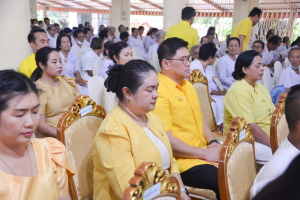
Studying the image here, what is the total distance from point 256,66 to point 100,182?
1.62m

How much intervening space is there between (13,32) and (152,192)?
12.1 feet

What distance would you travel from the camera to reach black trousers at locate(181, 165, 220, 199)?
176 centimetres

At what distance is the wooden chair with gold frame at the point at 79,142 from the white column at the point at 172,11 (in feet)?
16.7

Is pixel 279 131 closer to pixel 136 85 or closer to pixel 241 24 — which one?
pixel 136 85

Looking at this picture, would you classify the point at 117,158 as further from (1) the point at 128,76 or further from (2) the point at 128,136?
(1) the point at 128,76

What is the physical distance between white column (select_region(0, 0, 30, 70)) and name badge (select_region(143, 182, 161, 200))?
355cm

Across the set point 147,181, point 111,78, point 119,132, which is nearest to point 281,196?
point 147,181

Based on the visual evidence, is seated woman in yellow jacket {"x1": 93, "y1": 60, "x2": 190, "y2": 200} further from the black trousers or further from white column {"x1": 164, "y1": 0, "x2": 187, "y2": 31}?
white column {"x1": 164, "y1": 0, "x2": 187, "y2": 31}

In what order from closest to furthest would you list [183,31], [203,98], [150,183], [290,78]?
[150,183]
[203,98]
[290,78]
[183,31]

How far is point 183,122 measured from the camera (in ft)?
6.66

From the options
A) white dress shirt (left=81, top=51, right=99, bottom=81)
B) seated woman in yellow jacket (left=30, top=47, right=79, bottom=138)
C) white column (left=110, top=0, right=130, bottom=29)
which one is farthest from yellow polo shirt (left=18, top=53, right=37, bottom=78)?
white column (left=110, top=0, right=130, bottom=29)

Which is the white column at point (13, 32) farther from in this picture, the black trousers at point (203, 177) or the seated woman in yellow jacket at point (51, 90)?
the black trousers at point (203, 177)

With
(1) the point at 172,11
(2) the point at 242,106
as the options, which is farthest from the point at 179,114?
(1) the point at 172,11

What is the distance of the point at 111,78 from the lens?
63.4 inches
